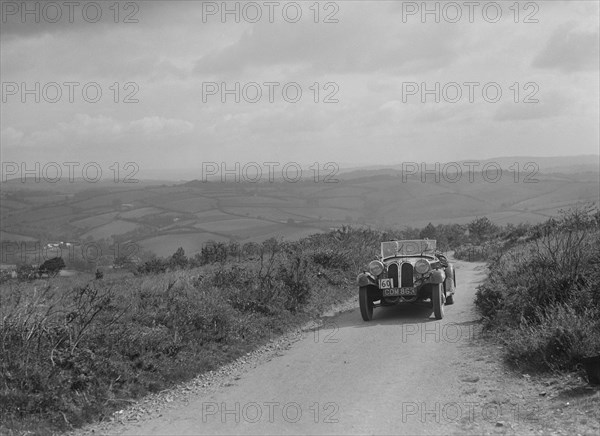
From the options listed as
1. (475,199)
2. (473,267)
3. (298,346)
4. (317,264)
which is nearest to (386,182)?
(475,199)

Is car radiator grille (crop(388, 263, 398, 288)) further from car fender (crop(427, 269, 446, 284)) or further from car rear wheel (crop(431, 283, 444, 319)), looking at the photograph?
car rear wheel (crop(431, 283, 444, 319))

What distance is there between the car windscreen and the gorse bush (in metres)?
2.04

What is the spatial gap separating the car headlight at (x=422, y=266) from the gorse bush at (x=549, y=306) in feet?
4.01

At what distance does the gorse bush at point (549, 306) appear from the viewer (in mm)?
8023

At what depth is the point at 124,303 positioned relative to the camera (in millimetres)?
10398

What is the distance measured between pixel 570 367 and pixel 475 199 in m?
64.9

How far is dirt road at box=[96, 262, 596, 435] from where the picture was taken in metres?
6.48

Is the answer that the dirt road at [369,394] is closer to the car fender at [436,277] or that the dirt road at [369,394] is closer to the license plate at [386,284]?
the car fender at [436,277]

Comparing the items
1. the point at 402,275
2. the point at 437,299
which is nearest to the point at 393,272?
the point at 402,275

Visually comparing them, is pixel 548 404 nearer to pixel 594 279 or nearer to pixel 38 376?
pixel 594 279

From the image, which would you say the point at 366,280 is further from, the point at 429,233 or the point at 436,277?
the point at 429,233

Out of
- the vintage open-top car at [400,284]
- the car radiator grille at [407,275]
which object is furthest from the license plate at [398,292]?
the car radiator grille at [407,275]

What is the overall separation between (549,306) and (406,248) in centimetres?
515

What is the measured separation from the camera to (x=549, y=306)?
379 inches
